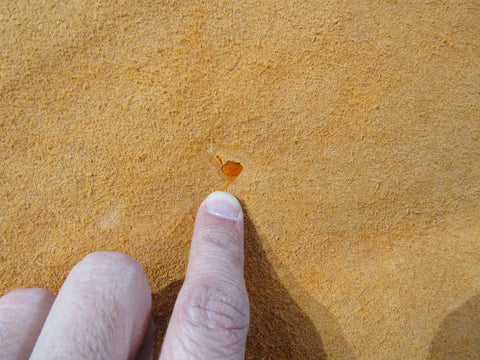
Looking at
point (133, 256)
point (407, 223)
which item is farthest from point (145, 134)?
point (407, 223)

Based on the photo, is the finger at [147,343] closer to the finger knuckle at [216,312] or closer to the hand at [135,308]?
the hand at [135,308]

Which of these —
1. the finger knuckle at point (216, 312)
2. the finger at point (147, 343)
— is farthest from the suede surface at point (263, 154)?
the finger knuckle at point (216, 312)

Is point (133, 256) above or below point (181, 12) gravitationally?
below

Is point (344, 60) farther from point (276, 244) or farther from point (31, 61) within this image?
point (31, 61)

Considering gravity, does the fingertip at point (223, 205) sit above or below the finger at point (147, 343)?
above

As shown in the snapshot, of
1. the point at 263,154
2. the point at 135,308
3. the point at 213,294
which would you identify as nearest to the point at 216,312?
the point at 213,294

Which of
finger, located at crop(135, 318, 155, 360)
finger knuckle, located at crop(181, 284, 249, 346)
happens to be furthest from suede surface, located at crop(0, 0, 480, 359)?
finger knuckle, located at crop(181, 284, 249, 346)
